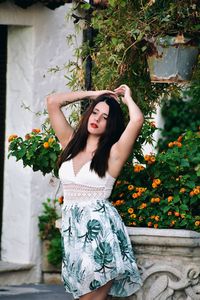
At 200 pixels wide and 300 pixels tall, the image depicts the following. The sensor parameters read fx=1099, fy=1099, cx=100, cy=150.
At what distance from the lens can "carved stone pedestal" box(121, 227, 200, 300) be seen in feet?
21.2

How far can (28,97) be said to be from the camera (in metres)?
9.43

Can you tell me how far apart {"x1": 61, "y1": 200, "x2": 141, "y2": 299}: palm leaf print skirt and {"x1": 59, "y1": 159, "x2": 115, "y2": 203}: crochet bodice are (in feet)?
0.13

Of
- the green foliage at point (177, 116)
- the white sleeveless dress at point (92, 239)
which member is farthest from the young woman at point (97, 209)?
the green foliage at point (177, 116)

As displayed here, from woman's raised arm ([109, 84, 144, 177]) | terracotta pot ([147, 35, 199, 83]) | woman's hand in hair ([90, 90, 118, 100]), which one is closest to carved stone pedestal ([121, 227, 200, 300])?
woman's raised arm ([109, 84, 144, 177])

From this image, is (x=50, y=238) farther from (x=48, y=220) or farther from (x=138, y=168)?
(x=138, y=168)

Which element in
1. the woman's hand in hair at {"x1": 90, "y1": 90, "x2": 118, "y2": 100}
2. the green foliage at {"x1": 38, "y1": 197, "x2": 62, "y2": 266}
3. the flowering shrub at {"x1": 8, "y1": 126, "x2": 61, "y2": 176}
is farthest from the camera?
the green foliage at {"x1": 38, "y1": 197, "x2": 62, "y2": 266}

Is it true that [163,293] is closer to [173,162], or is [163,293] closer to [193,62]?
[173,162]

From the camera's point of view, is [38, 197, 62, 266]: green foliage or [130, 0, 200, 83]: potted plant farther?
[38, 197, 62, 266]: green foliage

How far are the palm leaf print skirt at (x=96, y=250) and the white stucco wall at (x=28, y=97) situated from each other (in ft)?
10.3

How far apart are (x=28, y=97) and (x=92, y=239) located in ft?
11.0

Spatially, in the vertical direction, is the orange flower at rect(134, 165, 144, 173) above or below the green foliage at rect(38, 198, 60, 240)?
above

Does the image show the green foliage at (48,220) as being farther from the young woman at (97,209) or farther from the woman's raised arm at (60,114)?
the young woman at (97,209)

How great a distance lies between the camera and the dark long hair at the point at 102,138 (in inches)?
249

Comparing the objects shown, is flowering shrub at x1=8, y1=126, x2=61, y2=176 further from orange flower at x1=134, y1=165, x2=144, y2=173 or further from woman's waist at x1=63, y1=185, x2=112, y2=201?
woman's waist at x1=63, y1=185, x2=112, y2=201
